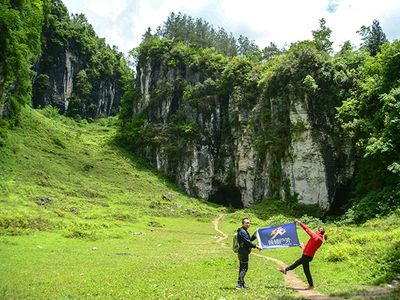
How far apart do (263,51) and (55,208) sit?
7828 centimetres

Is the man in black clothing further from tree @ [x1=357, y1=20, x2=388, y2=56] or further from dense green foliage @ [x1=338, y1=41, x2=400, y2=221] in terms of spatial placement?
tree @ [x1=357, y1=20, x2=388, y2=56]

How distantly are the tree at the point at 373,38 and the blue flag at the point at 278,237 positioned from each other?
63232 mm

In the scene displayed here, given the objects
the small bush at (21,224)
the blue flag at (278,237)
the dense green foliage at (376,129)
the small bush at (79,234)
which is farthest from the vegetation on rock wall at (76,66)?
the blue flag at (278,237)

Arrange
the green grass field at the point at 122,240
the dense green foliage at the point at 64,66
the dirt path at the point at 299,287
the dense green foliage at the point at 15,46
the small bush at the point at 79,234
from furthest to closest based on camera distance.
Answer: the dense green foliage at the point at 64,66
the dense green foliage at the point at 15,46
the small bush at the point at 79,234
the green grass field at the point at 122,240
the dirt path at the point at 299,287

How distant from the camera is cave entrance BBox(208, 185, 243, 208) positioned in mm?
73938

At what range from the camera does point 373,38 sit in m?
70.8

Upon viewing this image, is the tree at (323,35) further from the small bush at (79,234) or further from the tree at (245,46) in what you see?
the small bush at (79,234)

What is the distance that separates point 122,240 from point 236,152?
42.9 m

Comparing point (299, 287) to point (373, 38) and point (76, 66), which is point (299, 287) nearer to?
point (373, 38)

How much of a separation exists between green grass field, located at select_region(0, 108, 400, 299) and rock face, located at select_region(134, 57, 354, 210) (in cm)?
A: 486

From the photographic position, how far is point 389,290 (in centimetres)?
1248

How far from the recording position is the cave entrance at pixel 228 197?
7394cm

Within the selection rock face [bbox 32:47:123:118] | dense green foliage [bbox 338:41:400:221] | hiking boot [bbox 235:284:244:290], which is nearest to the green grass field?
hiking boot [bbox 235:284:244:290]

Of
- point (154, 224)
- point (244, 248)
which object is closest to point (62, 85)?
point (154, 224)
